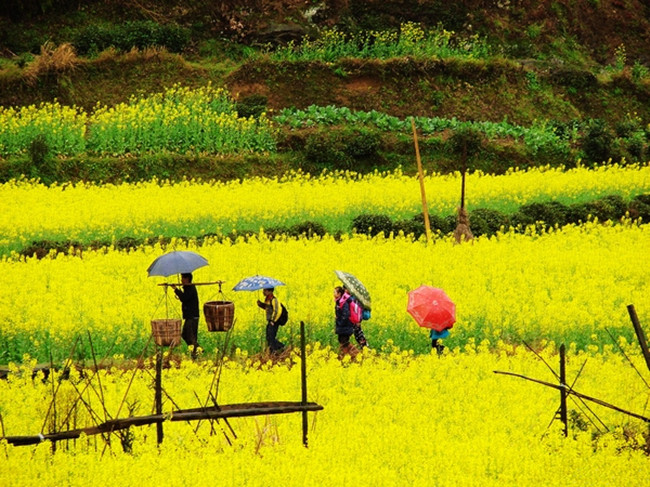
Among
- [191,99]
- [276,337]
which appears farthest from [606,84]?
[276,337]

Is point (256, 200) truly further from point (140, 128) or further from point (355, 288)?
point (355, 288)

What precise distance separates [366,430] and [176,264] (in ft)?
14.3

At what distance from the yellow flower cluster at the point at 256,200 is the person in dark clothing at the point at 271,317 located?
7405 millimetres

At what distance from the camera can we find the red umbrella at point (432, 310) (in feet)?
43.3

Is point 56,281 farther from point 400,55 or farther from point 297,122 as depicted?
point 400,55

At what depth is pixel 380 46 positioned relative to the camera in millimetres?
32156

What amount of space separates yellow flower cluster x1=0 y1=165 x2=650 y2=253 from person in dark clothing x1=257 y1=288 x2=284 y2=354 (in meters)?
7.41

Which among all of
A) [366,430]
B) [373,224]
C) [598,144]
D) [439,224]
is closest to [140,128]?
[373,224]

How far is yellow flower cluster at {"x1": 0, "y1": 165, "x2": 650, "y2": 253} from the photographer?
69.8 feet

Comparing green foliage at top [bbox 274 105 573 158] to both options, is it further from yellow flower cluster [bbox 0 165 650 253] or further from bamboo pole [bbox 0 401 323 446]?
bamboo pole [bbox 0 401 323 446]

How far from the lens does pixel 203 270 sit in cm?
1744

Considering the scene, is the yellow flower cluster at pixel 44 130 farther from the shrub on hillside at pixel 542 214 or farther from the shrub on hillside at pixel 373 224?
the shrub on hillside at pixel 542 214

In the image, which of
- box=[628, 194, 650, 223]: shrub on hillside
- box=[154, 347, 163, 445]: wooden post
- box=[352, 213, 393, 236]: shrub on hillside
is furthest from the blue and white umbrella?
box=[628, 194, 650, 223]: shrub on hillside

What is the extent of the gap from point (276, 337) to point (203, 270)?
11.4 feet
